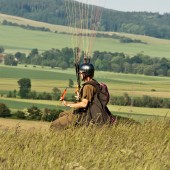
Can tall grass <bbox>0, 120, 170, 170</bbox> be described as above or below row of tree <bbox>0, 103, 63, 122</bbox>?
above

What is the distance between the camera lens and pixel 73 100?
59406 mm

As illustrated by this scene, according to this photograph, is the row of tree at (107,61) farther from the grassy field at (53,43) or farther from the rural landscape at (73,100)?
the grassy field at (53,43)

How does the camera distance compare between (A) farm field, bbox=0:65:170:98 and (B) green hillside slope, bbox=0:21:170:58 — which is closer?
(A) farm field, bbox=0:65:170:98

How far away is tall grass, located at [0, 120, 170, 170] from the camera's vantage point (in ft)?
22.4

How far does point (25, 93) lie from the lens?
74.9m

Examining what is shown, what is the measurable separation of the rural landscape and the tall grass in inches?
0.4

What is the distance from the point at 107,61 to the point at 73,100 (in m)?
72.1

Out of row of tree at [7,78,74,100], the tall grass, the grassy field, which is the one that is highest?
the tall grass

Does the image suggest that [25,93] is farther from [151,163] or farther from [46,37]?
[46,37]

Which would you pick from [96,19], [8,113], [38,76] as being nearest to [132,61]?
[38,76]

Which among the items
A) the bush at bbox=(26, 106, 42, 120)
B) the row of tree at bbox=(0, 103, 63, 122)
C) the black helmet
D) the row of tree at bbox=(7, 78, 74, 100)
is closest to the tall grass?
the black helmet

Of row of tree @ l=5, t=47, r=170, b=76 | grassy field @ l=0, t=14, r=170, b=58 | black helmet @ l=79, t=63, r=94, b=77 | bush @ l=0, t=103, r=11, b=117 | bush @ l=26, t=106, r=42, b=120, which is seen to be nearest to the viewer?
black helmet @ l=79, t=63, r=94, b=77

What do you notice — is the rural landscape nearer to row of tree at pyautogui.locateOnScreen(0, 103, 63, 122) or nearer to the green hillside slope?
row of tree at pyautogui.locateOnScreen(0, 103, 63, 122)

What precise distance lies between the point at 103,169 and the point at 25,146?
1.42 metres
